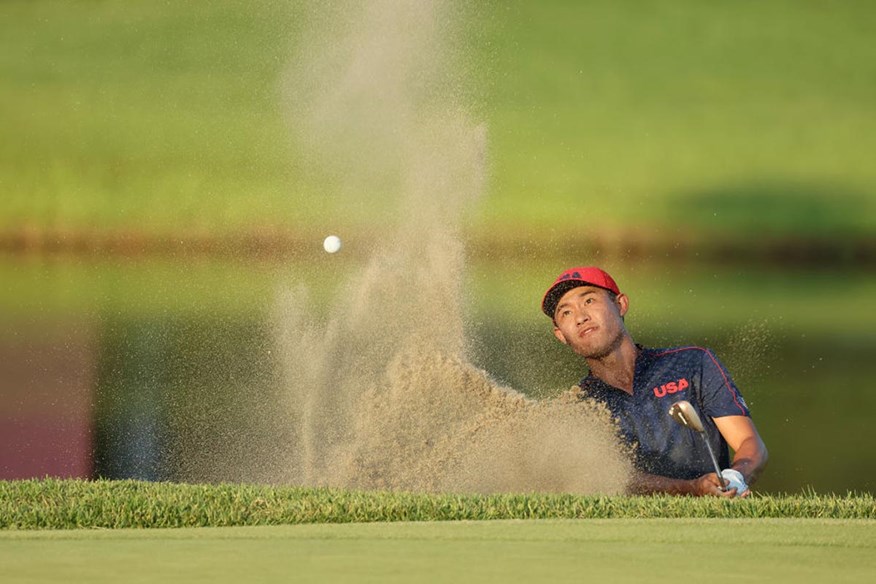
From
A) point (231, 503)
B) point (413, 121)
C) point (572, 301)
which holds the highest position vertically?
point (413, 121)

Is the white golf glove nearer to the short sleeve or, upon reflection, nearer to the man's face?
the short sleeve

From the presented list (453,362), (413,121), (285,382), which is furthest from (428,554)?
(413,121)

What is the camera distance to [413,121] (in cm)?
1319

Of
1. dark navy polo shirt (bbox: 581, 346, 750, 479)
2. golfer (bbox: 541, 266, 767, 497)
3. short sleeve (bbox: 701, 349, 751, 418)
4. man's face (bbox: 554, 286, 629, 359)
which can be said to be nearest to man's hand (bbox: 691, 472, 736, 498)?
golfer (bbox: 541, 266, 767, 497)

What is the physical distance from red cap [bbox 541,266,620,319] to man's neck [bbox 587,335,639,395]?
→ 1.14 ft

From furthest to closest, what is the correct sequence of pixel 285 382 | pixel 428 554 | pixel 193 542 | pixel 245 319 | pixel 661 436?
pixel 245 319 < pixel 285 382 < pixel 661 436 < pixel 193 542 < pixel 428 554

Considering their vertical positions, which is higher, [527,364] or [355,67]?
[355,67]

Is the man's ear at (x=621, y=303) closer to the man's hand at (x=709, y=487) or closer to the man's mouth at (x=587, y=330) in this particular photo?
the man's mouth at (x=587, y=330)

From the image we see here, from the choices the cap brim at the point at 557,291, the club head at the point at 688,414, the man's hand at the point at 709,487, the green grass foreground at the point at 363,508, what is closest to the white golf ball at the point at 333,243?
the cap brim at the point at 557,291

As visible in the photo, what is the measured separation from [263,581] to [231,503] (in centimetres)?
323

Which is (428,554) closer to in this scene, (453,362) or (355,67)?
(453,362)

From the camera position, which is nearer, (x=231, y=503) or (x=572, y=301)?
(x=231, y=503)

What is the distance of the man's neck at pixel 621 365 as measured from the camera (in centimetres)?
941

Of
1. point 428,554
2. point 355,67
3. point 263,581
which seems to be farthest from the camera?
point 355,67
